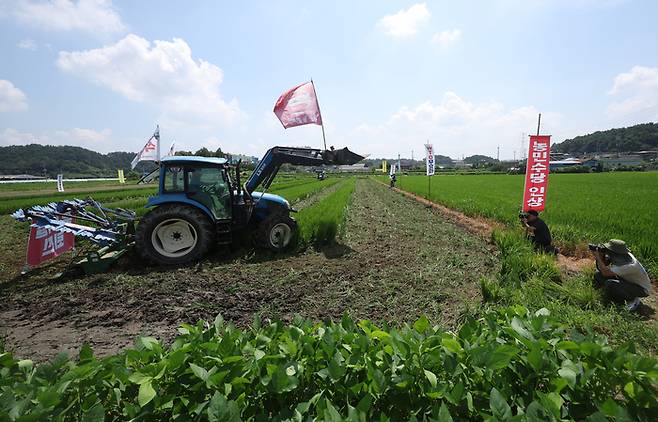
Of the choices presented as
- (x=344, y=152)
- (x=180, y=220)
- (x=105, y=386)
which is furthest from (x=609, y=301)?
(x=180, y=220)

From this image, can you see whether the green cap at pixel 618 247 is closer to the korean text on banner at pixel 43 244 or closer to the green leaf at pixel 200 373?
the green leaf at pixel 200 373

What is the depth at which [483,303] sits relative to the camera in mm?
4539

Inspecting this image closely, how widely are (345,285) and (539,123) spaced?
7.22 metres

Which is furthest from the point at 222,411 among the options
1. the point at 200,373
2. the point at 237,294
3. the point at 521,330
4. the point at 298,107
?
the point at 298,107

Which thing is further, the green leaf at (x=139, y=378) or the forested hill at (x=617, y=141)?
the forested hill at (x=617, y=141)

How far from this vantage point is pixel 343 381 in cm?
153

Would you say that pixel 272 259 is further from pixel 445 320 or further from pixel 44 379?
pixel 44 379

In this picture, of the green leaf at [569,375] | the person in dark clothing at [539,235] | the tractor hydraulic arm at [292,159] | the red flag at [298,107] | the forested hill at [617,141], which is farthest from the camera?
the forested hill at [617,141]

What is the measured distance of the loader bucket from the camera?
752cm

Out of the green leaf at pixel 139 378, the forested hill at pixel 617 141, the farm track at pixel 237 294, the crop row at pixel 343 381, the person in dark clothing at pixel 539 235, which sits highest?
the forested hill at pixel 617 141

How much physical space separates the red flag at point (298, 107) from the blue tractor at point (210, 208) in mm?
1810

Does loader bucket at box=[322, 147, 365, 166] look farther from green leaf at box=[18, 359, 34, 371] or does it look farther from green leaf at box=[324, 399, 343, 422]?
green leaf at box=[324, 399, 343, 422]

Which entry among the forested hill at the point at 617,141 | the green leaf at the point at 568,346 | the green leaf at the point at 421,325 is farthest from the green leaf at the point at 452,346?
the forested hill at the point at 617,141

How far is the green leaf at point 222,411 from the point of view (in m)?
1.17
